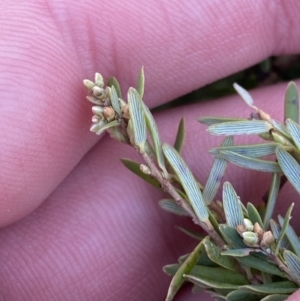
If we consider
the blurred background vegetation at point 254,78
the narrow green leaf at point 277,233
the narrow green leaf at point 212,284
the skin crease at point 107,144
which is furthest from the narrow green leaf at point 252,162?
the blurred background vegetation at point 254,78

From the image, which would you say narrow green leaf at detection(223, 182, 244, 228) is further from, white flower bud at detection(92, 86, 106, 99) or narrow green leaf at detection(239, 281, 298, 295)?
white flower bud at detection(92, 86, 106, 99)

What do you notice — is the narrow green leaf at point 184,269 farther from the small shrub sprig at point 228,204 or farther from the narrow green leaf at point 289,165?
the narrow green leaf at point 289,165

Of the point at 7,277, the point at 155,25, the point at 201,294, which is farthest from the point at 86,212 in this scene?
the point at 155,25

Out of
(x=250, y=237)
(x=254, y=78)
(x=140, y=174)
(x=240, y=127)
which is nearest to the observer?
(x=250, y=237)

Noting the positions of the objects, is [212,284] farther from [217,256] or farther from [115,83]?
[115,83]

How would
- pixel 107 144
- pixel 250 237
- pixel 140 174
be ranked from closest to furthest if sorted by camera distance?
pixel 250 237 < pixel 140 174 < pixel 107 144

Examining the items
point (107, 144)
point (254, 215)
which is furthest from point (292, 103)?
point (107, 144)

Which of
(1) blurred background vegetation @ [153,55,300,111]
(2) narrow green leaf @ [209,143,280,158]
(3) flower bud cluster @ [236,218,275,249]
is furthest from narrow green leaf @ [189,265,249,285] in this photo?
(1) blurred background vegetation @ [153,55,300,111]
